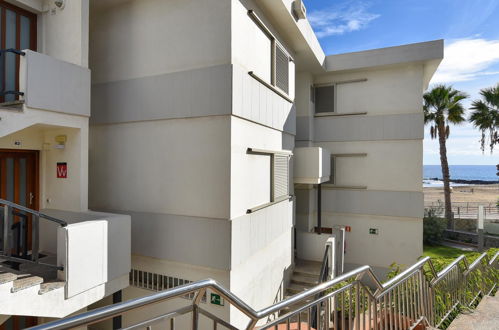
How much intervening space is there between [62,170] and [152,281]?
316 cm

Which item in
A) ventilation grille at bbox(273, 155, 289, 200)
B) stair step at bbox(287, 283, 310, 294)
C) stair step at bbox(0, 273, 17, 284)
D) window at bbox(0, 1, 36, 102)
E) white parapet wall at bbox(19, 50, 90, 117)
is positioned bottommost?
stair step at bbox(287, 283, 310, 294)

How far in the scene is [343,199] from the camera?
462 inches

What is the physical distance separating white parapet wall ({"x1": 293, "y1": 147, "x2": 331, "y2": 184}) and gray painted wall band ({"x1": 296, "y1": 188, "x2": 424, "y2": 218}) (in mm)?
1908

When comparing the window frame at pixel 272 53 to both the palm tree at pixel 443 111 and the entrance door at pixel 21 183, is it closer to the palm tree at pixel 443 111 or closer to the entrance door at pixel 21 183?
the entrance door at pixel 21 183

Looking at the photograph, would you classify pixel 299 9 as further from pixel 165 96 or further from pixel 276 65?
pixel 165 96

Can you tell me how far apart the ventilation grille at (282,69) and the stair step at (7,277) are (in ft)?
23.3

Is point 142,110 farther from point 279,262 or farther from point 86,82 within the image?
point 279,262

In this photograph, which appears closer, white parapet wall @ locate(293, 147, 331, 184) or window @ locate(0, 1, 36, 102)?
window @ locate(0, 1, 36, 102)

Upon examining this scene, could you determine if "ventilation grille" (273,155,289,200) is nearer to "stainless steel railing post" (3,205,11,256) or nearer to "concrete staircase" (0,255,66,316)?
"concrete staircase" (0,255,66,316)

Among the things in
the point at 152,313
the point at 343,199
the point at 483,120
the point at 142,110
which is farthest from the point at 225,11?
the point at 483,120

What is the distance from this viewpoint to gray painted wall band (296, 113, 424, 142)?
1084 centimetres

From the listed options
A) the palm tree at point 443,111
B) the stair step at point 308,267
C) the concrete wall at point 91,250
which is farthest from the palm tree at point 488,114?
the concrete wall at point 91,250

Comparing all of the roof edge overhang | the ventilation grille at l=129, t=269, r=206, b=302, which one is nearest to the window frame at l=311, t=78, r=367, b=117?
the roof edge overhang

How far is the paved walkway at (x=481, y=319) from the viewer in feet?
14.7
